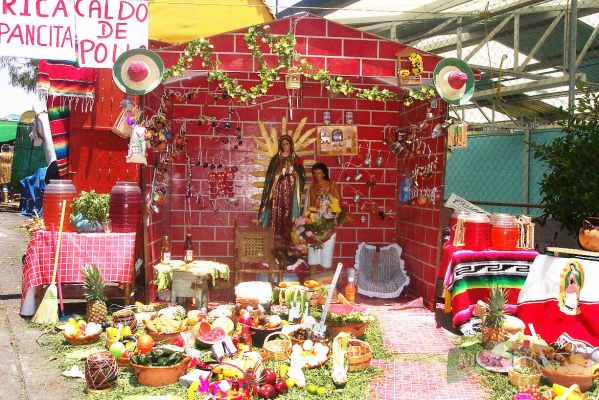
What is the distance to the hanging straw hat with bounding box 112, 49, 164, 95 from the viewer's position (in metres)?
6.66

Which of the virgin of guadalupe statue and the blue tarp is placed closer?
the virgin of guadalupe statue

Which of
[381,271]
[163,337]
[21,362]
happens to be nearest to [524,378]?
[163,337]

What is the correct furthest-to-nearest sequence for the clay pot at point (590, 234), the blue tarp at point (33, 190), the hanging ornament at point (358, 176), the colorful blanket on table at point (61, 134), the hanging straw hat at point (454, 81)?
the blue tarp at point (33, 190), the hanging ornament at point (358, 176), the colorful blanket on table at point (61, 134), the hanging straw hat at point (454, 81), the clay pot at point (590, 234)

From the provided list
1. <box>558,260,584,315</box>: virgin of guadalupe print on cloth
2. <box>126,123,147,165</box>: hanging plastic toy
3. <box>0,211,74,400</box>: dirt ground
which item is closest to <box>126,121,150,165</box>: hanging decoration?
<box>126,123,147,165</box>: hanging plastic toy

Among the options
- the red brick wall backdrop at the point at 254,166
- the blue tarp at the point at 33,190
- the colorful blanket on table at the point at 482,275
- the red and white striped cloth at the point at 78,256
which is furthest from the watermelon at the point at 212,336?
the blue tarp at the point at 33,190

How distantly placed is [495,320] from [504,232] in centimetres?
120

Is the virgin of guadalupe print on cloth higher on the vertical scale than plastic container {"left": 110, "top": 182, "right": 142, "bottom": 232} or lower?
lower

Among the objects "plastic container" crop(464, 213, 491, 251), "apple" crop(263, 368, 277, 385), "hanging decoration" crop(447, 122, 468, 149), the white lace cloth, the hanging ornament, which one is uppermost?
"hanging decoration" crop(447, 122, 468, 149)

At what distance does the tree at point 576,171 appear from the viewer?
6297mm

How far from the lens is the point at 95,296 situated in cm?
677

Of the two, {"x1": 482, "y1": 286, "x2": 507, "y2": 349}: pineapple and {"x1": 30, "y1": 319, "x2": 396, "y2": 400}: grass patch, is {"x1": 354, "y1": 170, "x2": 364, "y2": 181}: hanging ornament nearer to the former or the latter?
{"x1": 30, "y1": 319, "x2": 396, "y2": 400}: grass patch

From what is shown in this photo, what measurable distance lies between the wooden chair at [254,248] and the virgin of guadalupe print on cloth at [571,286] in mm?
4066

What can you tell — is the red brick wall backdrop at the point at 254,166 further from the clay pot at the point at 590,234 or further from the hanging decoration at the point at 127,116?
the clay pot at the point at 590,234

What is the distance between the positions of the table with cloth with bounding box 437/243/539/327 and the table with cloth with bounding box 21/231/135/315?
4.03 meters
